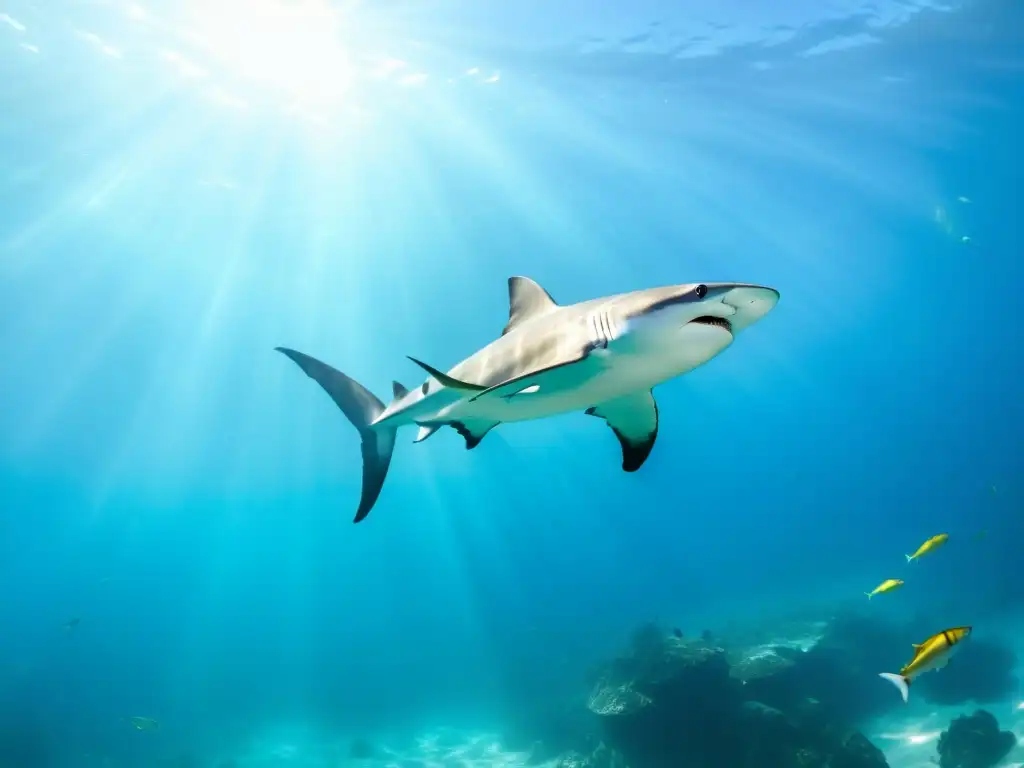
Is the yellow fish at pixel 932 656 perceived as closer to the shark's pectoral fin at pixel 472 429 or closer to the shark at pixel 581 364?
the shark at pixel 581 364

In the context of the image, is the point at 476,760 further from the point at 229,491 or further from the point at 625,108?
the point at 229,491

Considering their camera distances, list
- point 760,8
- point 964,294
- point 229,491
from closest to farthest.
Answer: point 760,8
point 964,294
point 229,491

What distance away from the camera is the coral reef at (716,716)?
39.1 feet

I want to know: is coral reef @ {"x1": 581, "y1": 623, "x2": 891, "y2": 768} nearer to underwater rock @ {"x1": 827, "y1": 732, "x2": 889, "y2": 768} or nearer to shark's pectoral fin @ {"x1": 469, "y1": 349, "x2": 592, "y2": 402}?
underwater rock @ {"x1": 827, "y1": 732, "x2": 889, "y2": 768}

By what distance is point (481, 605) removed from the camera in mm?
85688

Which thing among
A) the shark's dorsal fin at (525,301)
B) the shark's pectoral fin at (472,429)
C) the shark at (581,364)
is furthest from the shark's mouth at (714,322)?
the shark's pectoral fin at (472,429)

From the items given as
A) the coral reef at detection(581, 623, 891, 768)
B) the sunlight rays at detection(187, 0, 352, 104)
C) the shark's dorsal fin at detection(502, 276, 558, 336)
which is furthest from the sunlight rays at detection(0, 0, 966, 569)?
the coral reef at detection(581, 623, 891, 768)

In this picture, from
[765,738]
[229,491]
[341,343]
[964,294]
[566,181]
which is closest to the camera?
[765,738]

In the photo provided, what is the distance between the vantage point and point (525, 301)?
5051 millimetres

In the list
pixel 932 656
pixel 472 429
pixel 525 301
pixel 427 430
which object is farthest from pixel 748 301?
pixel 932 656

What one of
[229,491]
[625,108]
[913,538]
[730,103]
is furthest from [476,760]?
[913,538]

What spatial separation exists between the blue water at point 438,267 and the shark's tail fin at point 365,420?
17253 millimetres

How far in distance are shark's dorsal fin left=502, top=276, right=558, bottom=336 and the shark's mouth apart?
1893 mm

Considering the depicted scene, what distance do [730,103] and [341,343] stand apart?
28.9m
